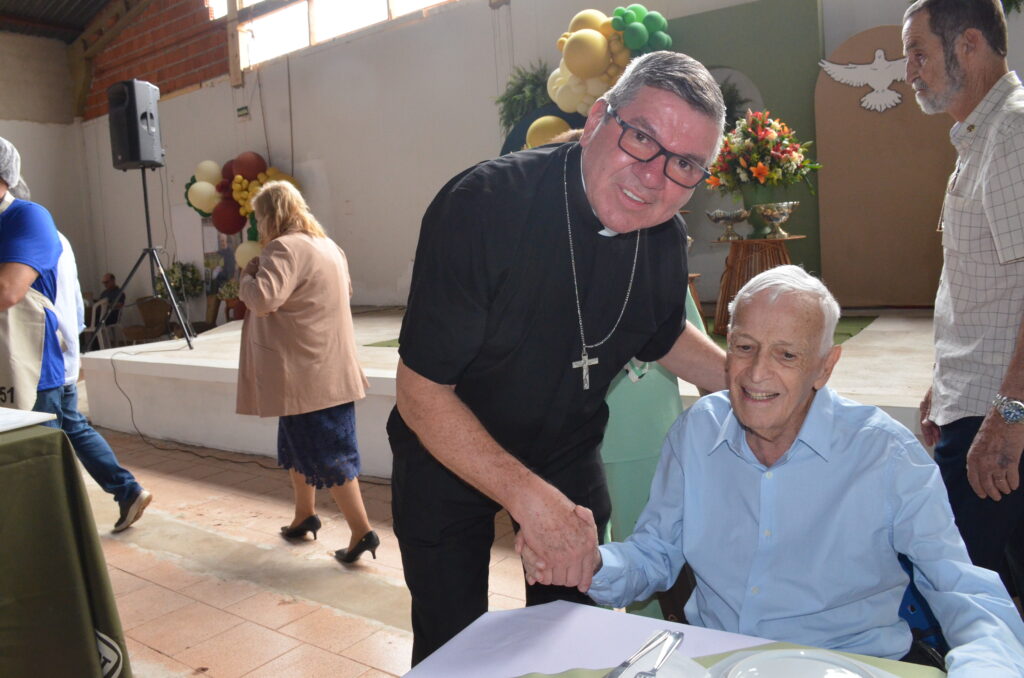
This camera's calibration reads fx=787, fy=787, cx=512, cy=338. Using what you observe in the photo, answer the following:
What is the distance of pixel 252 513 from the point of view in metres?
3.99

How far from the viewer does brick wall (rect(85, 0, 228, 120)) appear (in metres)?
10.5

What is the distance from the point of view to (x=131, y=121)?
6230 mm

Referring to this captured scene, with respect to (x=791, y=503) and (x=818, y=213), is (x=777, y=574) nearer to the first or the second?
(x=791, y=503)

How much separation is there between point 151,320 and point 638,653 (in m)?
10.6

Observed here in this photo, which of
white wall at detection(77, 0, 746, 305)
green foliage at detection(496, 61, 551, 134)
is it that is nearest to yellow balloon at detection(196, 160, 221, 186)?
white wall at detection(77, 0, 746, 305)

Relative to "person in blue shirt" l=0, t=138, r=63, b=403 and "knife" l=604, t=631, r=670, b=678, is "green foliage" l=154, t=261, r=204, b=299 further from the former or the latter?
"knife" l=604, t=631, r=670, b=678

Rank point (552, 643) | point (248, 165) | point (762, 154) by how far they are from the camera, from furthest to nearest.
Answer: point (248, 165) < point (762, 154) < point (552, 643)

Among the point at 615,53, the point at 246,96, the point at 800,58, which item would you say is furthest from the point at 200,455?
the point at 246,96

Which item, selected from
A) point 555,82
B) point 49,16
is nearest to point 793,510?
point 555,82

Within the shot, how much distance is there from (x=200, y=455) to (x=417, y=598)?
4.15m

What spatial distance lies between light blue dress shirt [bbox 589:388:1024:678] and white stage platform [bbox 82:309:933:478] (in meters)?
1.71

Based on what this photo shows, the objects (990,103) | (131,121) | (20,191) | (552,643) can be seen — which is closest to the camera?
(552,643)

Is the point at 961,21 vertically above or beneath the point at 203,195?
beneath

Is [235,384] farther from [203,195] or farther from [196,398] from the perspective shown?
[203,195]
